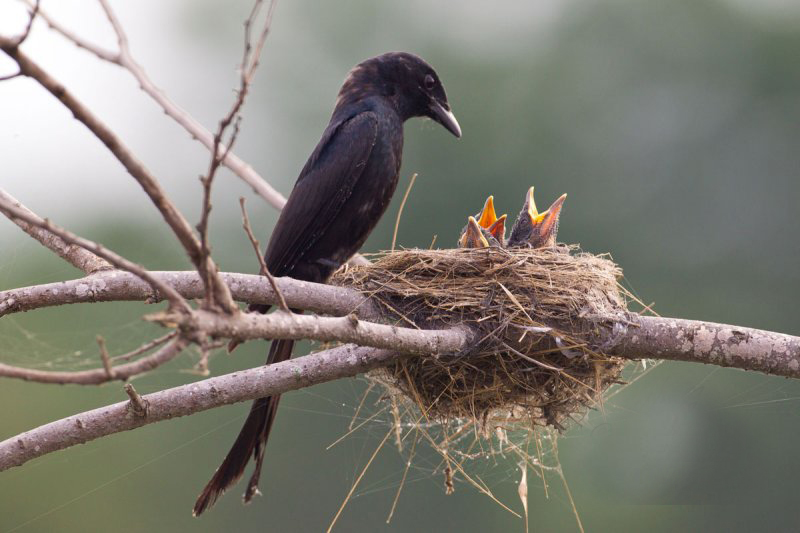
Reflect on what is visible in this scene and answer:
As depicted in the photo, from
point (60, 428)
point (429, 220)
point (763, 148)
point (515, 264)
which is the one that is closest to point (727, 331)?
point (515, 264)

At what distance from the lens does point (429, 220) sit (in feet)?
41.3

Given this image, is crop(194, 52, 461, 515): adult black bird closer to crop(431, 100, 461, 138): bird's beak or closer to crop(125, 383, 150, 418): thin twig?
crop(431, 100, 461, 138): bird's beak

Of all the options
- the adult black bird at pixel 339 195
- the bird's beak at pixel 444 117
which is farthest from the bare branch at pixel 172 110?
the bird's beak at pixel 444 117

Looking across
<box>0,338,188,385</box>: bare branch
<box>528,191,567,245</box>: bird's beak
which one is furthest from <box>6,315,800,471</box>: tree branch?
<box>528,191,567,245</box>: bird's beak

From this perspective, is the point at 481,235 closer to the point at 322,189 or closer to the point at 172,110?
the point at 322,189

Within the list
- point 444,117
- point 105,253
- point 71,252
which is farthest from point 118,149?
point 444,117

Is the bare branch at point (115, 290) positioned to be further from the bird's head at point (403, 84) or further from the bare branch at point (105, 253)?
the bird's head at point (403, 84)

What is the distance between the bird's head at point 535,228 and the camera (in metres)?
5.15

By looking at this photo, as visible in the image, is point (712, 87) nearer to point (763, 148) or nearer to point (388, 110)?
point (763, 148)

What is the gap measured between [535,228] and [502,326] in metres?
1.34

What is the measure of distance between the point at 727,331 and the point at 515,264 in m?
1.02

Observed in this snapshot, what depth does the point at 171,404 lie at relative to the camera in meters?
3.23

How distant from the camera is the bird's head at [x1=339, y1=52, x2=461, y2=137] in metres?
5.32

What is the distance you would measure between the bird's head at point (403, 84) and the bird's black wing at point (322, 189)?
371 millimetres
